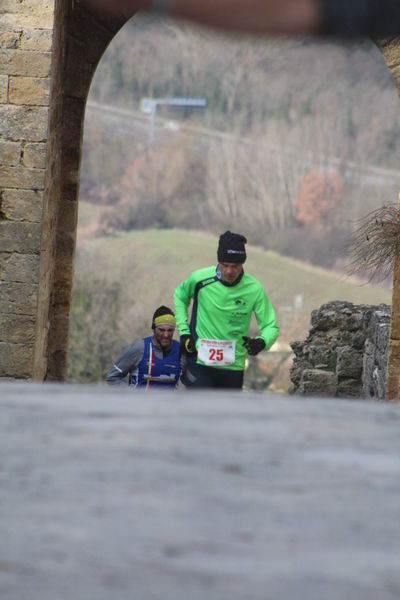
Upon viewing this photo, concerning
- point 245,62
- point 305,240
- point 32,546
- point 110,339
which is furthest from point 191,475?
point 245,62

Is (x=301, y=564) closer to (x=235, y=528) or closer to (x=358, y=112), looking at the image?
(x=235, y=528)

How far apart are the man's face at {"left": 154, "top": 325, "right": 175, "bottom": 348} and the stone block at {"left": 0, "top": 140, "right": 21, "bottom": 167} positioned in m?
1.18

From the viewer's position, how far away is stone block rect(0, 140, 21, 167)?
508cm

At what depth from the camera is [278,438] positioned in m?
1.09

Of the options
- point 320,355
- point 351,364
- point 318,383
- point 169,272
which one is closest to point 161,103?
point 169,272

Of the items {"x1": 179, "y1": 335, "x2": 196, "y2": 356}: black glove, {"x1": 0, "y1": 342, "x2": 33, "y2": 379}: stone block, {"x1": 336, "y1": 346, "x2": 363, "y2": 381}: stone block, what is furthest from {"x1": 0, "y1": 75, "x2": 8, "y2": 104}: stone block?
{"x1": 336, "y1": 346, "x2": 363, "y2": 381}: stone block

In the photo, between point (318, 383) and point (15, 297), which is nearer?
point (15, 297)

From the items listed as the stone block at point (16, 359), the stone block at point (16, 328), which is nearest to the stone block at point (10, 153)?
the stone block at point (16, 328)

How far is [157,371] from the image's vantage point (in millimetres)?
5547

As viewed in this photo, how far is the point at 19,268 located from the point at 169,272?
2823cm

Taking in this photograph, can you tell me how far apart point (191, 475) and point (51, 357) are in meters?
5.46

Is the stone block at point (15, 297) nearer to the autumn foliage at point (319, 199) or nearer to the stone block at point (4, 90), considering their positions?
the stone block at point (4, 90)

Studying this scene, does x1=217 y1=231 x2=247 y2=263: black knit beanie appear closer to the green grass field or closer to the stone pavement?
the stone pavement

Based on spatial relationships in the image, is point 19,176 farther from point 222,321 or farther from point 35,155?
point 222,321
